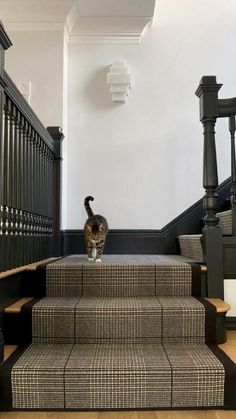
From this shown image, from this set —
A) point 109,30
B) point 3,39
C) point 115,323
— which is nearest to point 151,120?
point 109,30

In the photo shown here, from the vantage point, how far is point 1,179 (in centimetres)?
156

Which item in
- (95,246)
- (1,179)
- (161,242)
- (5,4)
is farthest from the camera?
(161,242)

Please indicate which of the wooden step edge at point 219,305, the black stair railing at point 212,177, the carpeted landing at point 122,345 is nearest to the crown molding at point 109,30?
the black stair railing at point 212,177

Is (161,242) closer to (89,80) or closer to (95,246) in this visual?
(95,246)

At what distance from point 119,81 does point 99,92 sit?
222mm

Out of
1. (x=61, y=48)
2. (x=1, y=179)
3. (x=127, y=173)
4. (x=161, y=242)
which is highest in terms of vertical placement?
(x=61, y=48)

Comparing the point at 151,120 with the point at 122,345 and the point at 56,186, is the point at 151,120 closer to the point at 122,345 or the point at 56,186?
the point at 56,186

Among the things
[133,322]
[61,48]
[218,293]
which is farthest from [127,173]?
[133,322]

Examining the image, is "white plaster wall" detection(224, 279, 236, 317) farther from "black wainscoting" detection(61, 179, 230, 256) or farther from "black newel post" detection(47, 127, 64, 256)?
"black newel post" detection(47, 127, 64, 256)

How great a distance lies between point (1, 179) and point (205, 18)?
9.41ft

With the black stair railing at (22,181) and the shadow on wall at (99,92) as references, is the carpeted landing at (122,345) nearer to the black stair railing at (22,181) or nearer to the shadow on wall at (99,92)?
the black stair railing at (22,181)

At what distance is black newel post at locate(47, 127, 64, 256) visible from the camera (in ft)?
9.64

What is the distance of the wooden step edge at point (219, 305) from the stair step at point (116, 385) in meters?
0.37

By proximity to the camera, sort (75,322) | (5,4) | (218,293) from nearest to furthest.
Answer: (75,322) < (218,293) < (5,4)
